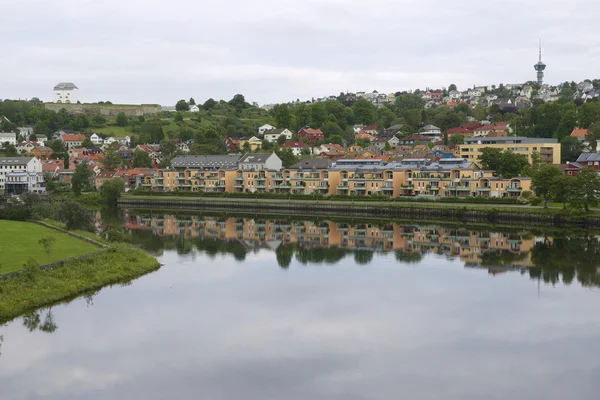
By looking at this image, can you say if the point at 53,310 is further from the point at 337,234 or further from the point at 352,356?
the point at 337,234

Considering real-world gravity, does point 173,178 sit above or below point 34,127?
below

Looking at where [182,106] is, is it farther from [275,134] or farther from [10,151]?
[10,151]

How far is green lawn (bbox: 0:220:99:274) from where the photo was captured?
2220 centimetres

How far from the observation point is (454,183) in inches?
1847

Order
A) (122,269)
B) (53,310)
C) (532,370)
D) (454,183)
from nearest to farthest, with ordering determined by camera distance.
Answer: (532,370) → (53,310) → (122,269) → (454,183)

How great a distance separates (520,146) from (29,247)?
43095 mm

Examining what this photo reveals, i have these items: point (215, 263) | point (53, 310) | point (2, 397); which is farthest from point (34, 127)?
point (2, 397)

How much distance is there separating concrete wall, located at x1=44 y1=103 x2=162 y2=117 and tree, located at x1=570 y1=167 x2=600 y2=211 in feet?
272

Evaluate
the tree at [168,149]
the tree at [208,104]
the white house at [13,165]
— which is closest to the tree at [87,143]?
the tree at [168,149]

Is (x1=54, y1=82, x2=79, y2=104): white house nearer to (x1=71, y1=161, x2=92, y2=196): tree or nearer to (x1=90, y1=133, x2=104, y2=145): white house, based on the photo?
(x1=90, y1=133, x2=104, y2=145): white house

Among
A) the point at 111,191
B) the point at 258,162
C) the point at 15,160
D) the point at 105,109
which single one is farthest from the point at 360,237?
the point at 105,109

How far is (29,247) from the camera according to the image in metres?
25.1

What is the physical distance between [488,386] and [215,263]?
1573 cm

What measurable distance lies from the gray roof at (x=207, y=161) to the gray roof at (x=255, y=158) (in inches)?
33.6
